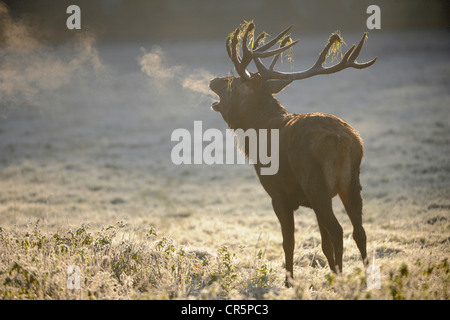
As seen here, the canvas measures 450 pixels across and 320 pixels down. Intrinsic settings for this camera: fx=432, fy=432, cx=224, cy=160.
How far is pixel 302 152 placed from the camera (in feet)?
16.6

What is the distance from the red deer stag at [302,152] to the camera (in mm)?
4910

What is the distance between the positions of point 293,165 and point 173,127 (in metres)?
21.1

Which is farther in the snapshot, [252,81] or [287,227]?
[252,81]

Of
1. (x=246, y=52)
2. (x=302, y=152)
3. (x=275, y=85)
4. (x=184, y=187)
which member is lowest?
(x=184, y=187)

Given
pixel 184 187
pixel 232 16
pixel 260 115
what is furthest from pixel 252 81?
pixel 232 16

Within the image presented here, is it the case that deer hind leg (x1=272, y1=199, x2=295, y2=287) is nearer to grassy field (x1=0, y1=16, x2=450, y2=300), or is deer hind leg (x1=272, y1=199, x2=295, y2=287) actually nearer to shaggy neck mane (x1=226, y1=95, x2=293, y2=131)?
grassy field (x1=0, y1=16, x2=450, y2=300)

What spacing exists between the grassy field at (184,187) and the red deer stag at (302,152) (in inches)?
22.9

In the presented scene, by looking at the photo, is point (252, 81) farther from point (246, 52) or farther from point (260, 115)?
point (260, 115)

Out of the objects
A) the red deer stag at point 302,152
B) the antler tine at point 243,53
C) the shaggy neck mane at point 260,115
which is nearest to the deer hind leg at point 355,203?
the red deer stag at point 302,152

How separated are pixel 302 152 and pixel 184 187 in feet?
41.4

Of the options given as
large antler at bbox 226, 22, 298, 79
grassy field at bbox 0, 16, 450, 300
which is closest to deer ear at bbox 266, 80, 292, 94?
large antler at bbox 226, 22, 298, 79

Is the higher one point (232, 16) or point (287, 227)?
point (232, 16)

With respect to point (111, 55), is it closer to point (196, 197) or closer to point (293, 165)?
point (196, 197)

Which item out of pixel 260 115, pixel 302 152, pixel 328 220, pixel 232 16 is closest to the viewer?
pixel 328 220
